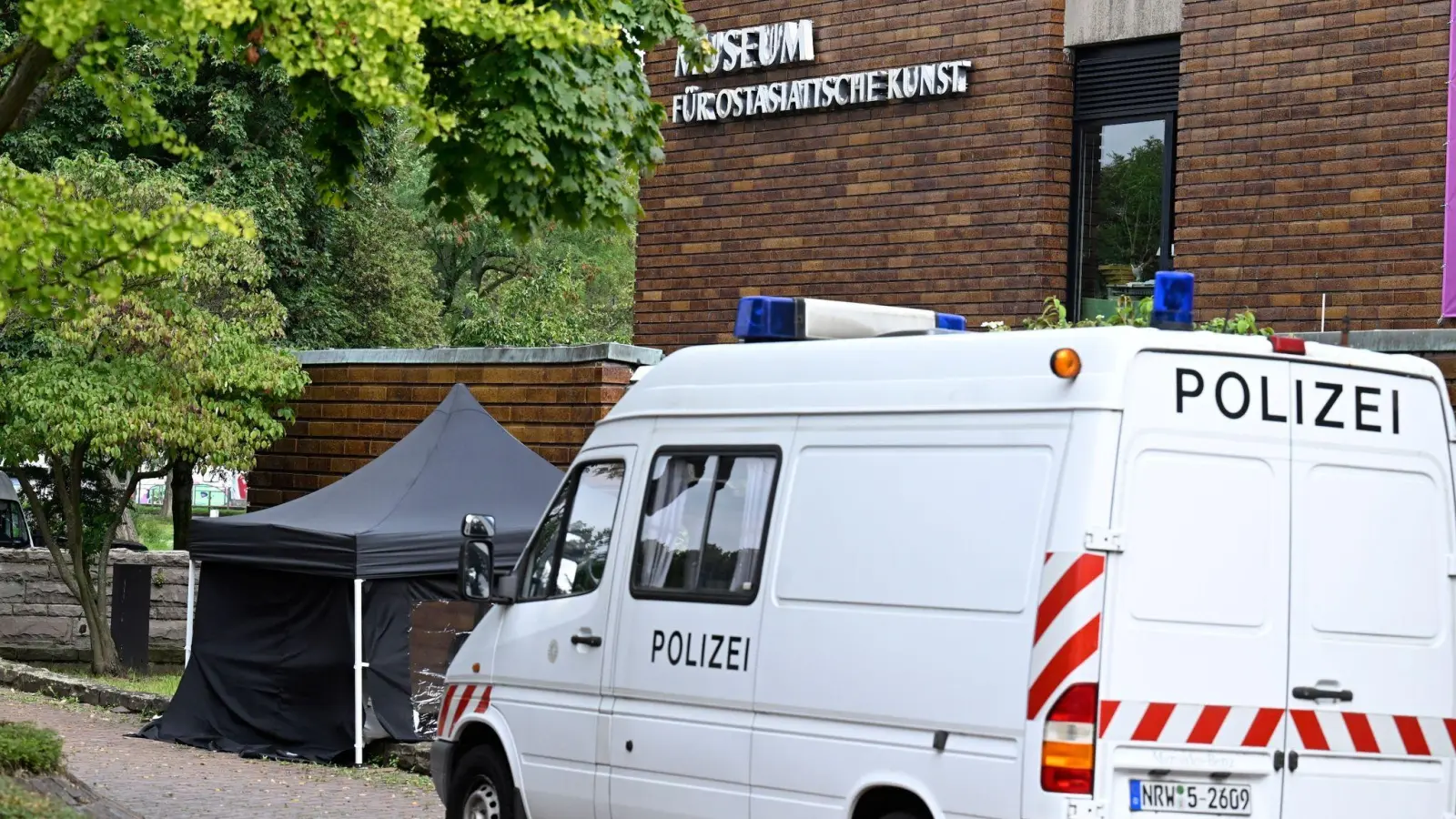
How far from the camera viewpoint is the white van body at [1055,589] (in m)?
6.16

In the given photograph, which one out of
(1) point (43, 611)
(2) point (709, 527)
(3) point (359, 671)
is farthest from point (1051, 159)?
(1) point (43, 611)

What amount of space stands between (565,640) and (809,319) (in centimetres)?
174

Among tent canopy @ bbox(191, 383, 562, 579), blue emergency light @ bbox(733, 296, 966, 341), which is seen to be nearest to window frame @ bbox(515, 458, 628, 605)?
blue emergency light @ bbox(733, 296, 966, 341)

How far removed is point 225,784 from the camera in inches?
486

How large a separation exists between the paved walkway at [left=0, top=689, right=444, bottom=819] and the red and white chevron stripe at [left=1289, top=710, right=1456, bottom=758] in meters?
6.10

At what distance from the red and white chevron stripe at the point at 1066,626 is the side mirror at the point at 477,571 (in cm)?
305

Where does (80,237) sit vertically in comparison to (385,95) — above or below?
below

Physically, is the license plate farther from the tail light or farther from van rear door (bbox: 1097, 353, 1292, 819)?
the tail light

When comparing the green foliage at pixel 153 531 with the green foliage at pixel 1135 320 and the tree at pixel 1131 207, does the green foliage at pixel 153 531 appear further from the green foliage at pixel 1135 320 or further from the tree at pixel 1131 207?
the green foliage at pixel 1135 320

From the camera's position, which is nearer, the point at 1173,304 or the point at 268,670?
the point at 1173,304

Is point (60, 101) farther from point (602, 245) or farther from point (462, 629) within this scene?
point (602, 245)

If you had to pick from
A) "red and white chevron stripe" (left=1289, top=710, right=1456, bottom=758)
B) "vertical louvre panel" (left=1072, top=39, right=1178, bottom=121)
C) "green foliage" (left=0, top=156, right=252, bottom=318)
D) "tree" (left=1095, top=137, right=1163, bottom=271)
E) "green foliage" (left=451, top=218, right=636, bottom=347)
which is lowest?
"red and white chevron stripe" (left=1289, top=710, right=1456, bottom=758)

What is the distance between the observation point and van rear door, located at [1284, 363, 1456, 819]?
21.2 ft

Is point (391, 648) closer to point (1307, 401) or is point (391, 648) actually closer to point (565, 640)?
point (565, 640)
